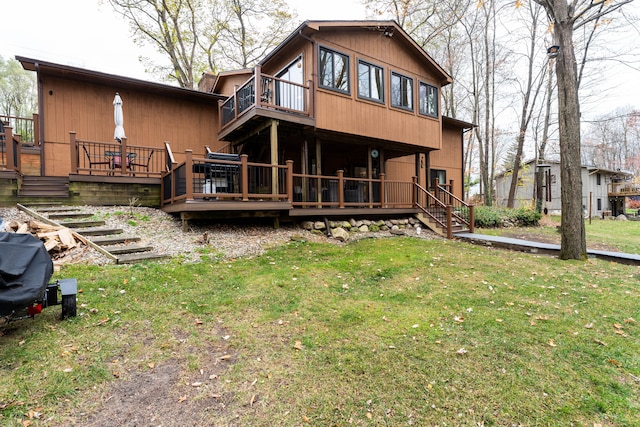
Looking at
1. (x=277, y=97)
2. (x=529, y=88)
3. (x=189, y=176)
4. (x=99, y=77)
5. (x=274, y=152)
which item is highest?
(x=529, y=88)

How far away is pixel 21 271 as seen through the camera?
8.17 ft

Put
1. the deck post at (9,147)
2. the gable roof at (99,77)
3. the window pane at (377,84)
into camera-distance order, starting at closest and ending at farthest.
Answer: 1. the deck post at (9,147)
2. the gable roof at (99,77)
3. the window pane at (377,84)

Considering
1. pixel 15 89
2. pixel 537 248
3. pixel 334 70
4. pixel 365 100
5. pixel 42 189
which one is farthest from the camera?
pixel 15 89

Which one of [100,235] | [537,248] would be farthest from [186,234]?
[537,248]

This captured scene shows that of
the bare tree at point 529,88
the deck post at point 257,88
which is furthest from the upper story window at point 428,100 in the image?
the bare tree at point 529,88

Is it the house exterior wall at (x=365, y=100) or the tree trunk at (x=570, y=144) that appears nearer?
the tree trunk at (x=570, y=144)

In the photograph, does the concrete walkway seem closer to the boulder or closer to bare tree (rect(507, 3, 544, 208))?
the boulder

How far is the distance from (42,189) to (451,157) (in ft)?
55.0

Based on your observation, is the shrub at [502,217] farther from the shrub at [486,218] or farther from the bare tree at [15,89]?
the bare tree at [15,89]

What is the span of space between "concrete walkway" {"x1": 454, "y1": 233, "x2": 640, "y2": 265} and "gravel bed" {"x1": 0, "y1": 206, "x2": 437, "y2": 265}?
11.6ft

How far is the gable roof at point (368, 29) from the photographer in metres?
8.73

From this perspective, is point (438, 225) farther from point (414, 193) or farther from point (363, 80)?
point (363, 80)

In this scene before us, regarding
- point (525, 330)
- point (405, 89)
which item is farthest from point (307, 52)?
point (525, 330)

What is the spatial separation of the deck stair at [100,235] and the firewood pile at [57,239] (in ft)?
0.61
